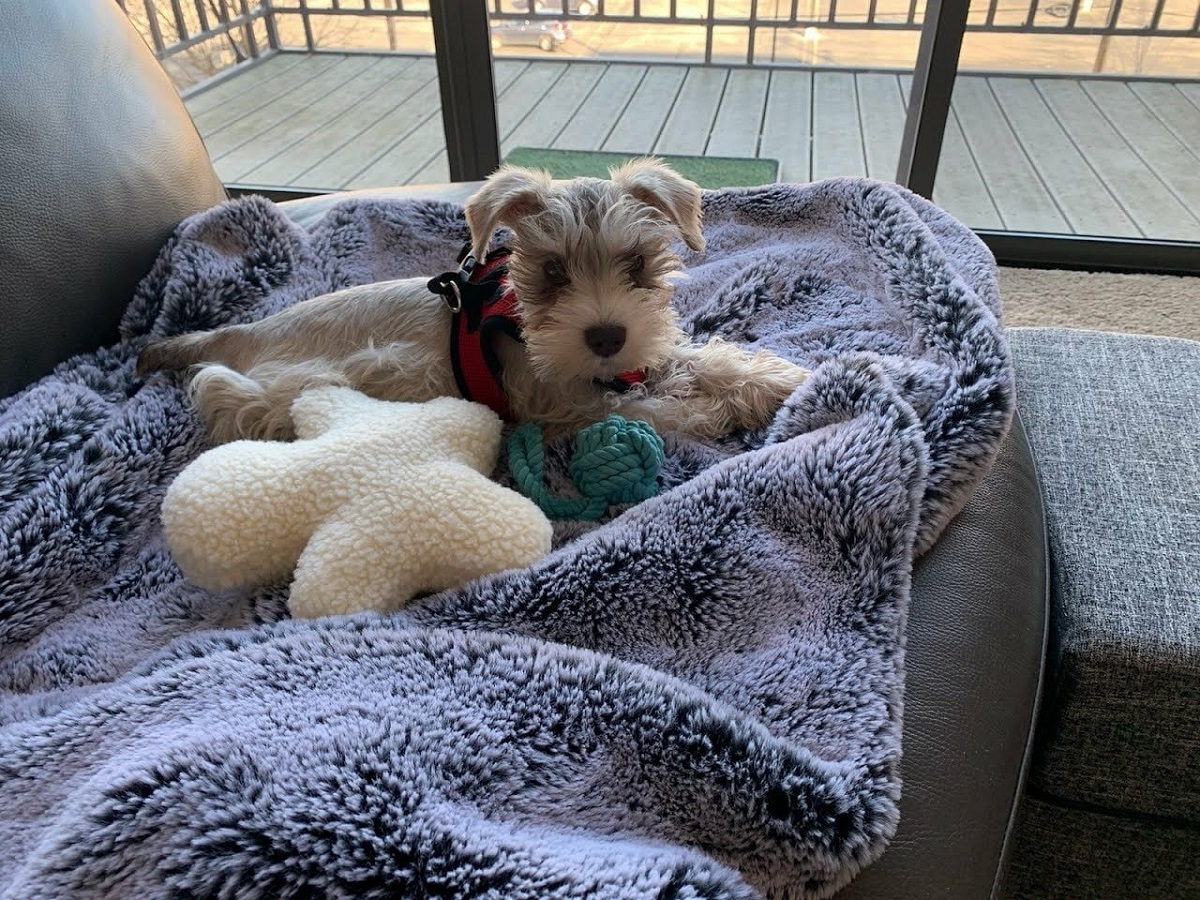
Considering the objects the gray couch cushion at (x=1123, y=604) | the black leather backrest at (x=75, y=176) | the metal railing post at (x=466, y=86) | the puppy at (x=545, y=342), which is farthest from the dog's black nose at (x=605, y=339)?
the metal railing post at (x=466, y=86)

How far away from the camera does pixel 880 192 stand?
2037 millimetres

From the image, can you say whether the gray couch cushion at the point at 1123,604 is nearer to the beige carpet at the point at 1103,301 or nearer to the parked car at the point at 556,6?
the beige carpet at the point at 1103,301

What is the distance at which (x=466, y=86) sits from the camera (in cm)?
347

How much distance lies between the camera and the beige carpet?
309cm

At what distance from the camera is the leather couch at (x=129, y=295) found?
105cm

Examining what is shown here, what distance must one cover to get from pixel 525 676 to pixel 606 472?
→ 49cm

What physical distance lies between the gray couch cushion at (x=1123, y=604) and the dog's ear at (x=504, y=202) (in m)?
1.03

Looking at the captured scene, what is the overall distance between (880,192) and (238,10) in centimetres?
425

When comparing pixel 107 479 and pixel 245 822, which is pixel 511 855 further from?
pixel 107 479

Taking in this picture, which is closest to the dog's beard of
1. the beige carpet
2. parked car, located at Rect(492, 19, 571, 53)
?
the beige carpet

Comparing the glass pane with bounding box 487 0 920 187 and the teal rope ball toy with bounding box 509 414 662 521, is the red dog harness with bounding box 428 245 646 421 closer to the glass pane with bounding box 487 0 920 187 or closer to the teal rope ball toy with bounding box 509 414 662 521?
the teal rope ball toy with bounding box 509 414 662 521

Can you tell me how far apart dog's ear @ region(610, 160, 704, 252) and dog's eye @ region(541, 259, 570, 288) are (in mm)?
205

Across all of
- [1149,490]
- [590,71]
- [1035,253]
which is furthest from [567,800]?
[590,71]

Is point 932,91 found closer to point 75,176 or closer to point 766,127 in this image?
point 766,127
